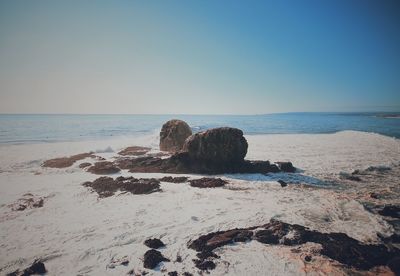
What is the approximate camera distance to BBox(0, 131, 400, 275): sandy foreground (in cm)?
593

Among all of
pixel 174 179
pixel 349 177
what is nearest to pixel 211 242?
pixel 174 179

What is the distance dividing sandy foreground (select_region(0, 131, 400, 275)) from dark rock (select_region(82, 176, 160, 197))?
46 centimetres

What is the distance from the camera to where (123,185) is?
469 inches

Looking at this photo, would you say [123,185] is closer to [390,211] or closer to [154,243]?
[154,243]

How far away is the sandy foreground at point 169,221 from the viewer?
5.93m

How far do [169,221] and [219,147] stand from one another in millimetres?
7747

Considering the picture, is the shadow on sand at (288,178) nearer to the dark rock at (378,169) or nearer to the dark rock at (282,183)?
the dark rock at (282,183)

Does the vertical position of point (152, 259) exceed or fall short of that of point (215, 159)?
it falls short

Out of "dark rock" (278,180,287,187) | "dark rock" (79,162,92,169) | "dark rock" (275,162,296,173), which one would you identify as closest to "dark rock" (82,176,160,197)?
"dark rock" (79,162,92,169)

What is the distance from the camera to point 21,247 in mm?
6703

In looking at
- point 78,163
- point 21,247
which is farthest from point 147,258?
point 78,163

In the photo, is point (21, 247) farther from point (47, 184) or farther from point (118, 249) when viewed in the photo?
point (47, 184)

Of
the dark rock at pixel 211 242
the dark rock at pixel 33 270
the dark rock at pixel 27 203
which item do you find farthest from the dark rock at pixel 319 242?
the dark rock at pixel 27 203

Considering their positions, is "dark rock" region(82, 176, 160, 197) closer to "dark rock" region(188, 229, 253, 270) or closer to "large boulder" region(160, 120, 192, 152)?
"dark rock" region(188, 229, 253, 270)
